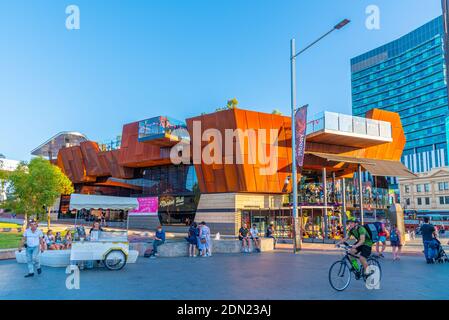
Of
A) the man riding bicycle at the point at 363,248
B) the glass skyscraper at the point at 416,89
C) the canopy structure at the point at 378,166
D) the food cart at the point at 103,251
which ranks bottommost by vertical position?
the food cart at the point at 103,251

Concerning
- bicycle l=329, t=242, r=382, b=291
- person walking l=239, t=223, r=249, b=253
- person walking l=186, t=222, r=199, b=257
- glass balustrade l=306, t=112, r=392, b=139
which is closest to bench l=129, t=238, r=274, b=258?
person walking l=186, t=222, r=199, b=257

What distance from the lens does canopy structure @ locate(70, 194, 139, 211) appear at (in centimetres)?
1555

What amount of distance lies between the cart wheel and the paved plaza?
271mm

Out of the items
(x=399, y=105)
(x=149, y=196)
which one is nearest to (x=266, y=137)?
(x=149, y=196)

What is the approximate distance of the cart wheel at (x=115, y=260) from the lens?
37.7 feet

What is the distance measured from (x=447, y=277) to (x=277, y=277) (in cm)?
497

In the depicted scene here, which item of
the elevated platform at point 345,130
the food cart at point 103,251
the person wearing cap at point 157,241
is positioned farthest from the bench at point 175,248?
the elevated platform at point 345,130

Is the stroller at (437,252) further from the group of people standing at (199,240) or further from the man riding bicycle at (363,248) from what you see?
the group of people standing at (199,240)

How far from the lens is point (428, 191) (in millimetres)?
79500

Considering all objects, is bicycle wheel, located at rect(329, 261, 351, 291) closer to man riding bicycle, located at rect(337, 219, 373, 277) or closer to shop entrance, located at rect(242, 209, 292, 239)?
man riding bicycle, located at rect(337, 219, 373, 277)

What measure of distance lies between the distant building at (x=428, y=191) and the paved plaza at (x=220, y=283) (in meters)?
72.7

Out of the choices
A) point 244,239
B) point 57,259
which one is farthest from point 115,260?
point 244,239
